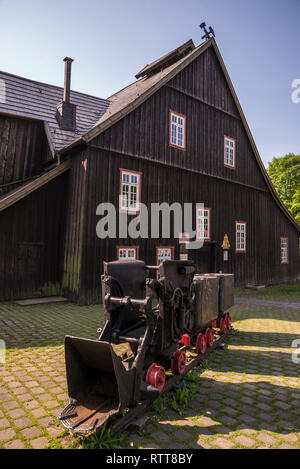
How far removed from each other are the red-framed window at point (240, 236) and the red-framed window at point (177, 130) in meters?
5.85

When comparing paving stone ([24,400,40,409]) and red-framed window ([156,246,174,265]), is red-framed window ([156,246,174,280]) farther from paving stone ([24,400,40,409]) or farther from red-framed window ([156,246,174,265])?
paving stone ([24,400,40,409])

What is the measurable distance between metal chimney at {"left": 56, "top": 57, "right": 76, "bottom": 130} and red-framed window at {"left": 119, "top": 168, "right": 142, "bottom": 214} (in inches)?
176

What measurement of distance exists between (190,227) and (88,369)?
1143cm

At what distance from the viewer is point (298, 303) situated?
41.4 feet

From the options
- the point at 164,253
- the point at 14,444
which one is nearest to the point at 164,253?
the point at 164,253

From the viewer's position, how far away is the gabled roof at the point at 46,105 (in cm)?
1347

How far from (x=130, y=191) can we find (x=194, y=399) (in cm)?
924

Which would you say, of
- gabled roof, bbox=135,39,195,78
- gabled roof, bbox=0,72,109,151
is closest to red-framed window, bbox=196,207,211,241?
gabled roof, bbox=0,72,109,151

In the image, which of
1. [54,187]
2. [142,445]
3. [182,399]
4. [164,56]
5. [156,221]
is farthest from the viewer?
[164,56]

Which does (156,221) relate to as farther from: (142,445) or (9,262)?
(142,445)

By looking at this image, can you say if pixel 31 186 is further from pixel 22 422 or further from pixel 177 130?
pixel 22 422

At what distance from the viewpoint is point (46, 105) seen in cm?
1488

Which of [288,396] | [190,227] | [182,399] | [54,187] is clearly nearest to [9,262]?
[54,187]

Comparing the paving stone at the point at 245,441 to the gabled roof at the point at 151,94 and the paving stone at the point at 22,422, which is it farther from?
the gabled roof at the point at 151,94
